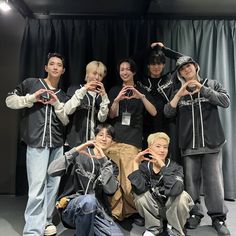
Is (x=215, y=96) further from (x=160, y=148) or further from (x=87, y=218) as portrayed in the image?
(x=87, y=218)

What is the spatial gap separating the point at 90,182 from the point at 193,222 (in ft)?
2.86

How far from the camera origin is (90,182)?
2078 mm

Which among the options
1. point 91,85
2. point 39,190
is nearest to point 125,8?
point 91,85

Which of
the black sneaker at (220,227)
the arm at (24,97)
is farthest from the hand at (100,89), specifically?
the black sneaker at (220,227)

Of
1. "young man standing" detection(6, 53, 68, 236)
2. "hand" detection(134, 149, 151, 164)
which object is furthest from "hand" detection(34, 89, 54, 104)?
"hand" detection(134, 149, 151, 164)

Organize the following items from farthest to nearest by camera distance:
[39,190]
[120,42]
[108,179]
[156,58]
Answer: [120,42]
[156,58]
[39,190]
[108,179]

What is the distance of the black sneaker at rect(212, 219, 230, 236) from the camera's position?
7.27 ft

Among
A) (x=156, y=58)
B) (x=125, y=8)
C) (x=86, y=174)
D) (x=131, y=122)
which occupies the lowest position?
(x=86, y=174)

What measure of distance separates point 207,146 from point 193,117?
242mm

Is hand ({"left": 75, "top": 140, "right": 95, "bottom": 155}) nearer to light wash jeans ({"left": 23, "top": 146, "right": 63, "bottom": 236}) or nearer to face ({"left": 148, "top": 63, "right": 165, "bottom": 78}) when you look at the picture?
light wash jeans ({"left": 23, "top": 146, "right": 63, "bottom": 236})

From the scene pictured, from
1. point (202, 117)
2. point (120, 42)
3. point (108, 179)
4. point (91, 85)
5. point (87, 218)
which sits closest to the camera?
point (87, 218)

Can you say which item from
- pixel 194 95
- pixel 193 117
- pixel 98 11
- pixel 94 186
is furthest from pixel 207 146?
pixel 98 11

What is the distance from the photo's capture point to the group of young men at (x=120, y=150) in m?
2.09

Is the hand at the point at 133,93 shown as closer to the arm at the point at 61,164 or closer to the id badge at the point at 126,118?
the id badge at the point at 126,118
